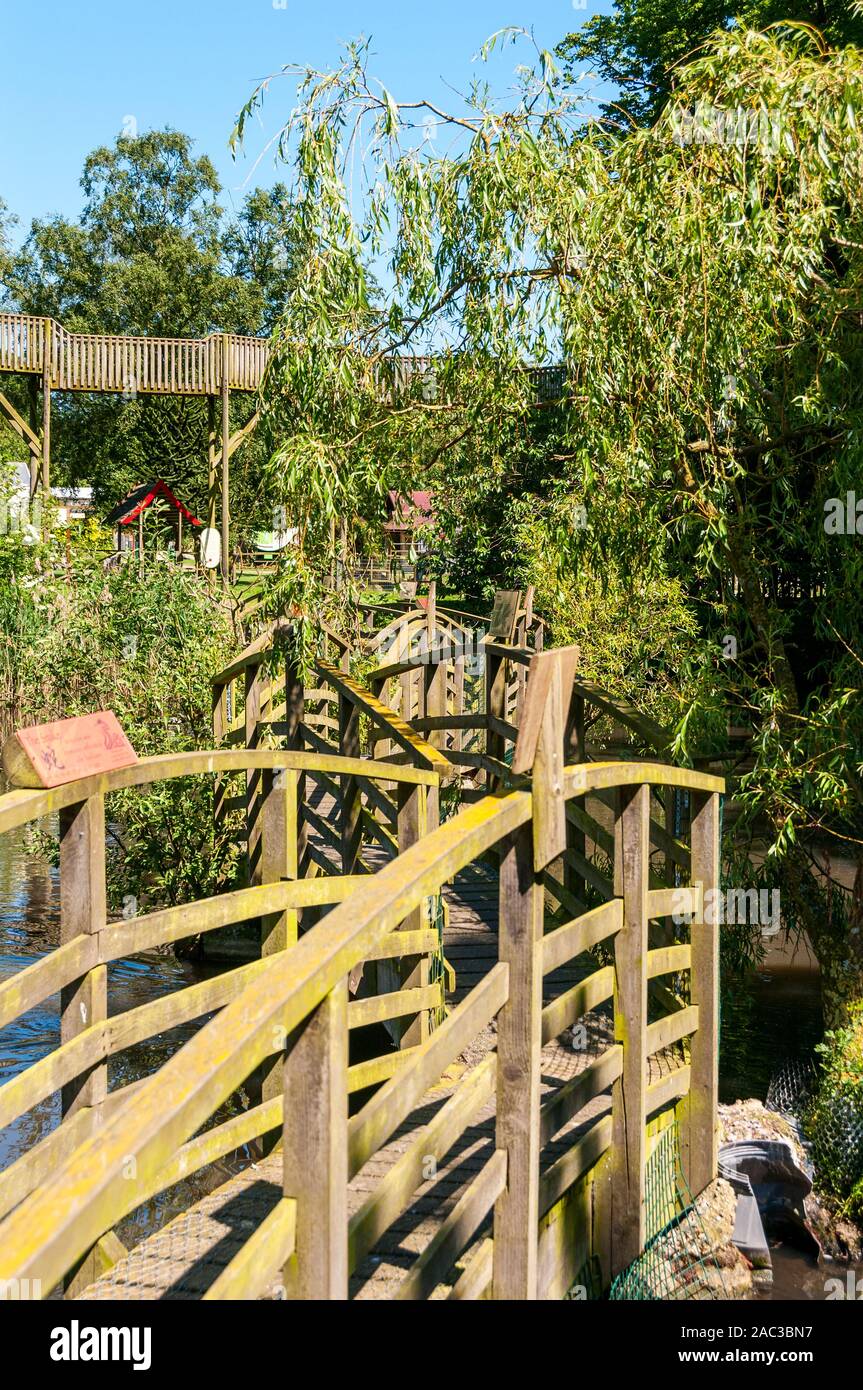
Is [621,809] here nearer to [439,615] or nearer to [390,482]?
[390,482]

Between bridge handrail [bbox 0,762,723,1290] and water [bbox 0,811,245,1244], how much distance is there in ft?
13.3

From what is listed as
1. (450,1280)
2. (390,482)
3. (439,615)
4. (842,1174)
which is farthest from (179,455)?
(450,1280)

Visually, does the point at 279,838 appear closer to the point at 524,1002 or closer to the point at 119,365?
the point at 524,1002

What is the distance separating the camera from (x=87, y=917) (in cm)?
395

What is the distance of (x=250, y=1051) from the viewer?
6.78 feet

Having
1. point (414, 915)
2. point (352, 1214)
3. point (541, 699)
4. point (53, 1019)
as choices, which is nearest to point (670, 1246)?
point (414, 915)

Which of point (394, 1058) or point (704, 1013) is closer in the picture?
point (394, 1058)

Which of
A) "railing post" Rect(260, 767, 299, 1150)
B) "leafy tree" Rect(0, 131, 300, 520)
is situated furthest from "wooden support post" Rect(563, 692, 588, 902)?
"leafy tree" Rect(0, 131, 300, 520)

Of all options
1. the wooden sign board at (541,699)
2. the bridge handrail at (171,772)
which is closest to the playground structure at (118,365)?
the bridge handrail at (171,772)

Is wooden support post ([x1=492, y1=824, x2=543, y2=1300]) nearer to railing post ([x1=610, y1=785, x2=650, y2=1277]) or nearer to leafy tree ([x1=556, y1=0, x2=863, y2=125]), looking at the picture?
railing post ([x1=610, y1=785, x2=650, y2=1277])

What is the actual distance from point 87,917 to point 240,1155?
417 centimetres

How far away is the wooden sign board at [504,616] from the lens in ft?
27.0

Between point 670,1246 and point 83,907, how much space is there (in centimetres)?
257

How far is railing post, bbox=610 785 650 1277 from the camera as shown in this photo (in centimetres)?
450
